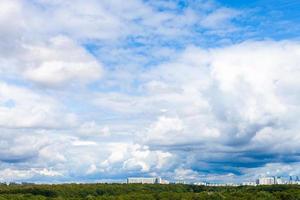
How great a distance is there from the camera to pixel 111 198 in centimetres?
18938

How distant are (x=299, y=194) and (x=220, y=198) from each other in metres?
30.5

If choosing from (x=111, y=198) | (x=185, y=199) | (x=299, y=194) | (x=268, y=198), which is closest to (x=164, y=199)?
(x=185, y=199)

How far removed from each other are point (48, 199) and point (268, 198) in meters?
88.5

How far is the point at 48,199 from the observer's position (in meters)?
197

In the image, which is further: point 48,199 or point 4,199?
point 48,199

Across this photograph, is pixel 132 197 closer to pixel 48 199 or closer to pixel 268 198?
pixel 48 199

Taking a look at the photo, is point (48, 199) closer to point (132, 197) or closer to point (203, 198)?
point (132, 197)

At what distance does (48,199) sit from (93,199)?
20489 millimetres

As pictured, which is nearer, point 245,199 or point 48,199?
point 245,199

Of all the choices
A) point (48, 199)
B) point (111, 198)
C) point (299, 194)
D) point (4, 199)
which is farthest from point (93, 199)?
point (299, 194)

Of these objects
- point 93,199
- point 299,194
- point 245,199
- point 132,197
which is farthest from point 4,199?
point 299,194

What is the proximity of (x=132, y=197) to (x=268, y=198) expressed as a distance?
177 feet

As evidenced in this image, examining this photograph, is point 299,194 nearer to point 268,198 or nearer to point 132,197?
point 268,198

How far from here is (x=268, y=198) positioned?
190m
